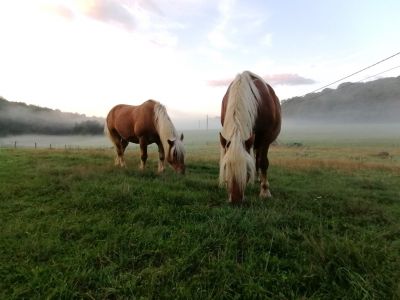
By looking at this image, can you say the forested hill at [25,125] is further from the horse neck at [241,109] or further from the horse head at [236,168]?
the horse head at [236,168]

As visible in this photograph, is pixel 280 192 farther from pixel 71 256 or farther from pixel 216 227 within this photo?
pixel 71 256

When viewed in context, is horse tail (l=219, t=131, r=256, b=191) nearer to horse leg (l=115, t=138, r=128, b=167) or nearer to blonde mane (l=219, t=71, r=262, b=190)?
blonde mane (l=219, t=71, r=262, b=190)

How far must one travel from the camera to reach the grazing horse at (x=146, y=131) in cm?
954

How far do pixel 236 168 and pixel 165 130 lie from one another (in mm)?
5123

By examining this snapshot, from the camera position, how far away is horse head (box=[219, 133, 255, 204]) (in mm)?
5141

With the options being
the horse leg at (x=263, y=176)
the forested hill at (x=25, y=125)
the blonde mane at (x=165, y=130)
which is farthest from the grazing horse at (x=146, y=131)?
the forested hill at (x=25, y=125)

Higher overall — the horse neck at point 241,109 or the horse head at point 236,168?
the horse neck at point 241,109

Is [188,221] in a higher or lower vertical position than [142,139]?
lower

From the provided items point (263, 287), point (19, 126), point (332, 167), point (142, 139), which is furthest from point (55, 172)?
point (19, 126)

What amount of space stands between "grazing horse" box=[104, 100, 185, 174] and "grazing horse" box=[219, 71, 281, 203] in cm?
269

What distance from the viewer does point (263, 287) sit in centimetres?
318

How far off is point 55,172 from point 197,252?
681 centimetres

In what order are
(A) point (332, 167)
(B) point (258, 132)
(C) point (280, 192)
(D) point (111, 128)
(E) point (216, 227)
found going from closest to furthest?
(E) point (216, 227), (B) point (258, 132), (C) point (280, 192), (D) point (111, 128), (A) point (332, 167)

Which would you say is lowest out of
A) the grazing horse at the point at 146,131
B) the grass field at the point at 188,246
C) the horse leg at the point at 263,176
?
the grass field at the point at 188,246
